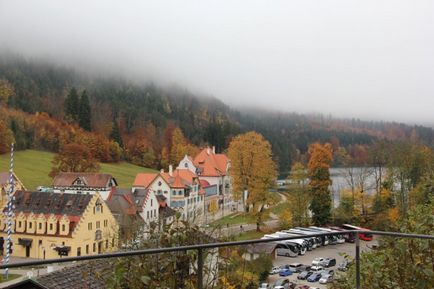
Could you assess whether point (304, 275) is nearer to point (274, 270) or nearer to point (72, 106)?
point (274, 270)

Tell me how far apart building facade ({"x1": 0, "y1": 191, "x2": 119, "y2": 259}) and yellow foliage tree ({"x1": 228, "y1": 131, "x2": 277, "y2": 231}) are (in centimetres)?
825

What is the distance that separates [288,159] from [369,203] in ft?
163

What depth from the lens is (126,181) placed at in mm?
49406

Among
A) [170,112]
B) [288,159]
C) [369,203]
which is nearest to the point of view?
[369,203]

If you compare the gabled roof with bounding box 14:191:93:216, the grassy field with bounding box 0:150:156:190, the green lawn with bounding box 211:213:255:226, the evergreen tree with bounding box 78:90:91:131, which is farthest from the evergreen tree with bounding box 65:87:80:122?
the gabled roof with bounding box 14:191:93:216

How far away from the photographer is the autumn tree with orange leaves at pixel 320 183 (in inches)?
1043

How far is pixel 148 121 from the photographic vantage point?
275 feet

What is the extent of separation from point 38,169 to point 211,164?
16.5 meters

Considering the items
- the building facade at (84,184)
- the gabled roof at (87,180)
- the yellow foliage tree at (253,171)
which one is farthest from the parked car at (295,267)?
the gabled roof at (87,180)

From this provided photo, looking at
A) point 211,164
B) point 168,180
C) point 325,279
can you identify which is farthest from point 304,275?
point 211,164

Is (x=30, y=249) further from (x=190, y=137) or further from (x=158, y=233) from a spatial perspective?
(x=190, y=137)

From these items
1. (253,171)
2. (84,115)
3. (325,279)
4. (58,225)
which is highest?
(84,115)

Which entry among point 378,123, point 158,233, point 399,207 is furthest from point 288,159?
point 158,233

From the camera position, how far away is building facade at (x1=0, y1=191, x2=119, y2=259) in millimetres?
22406
